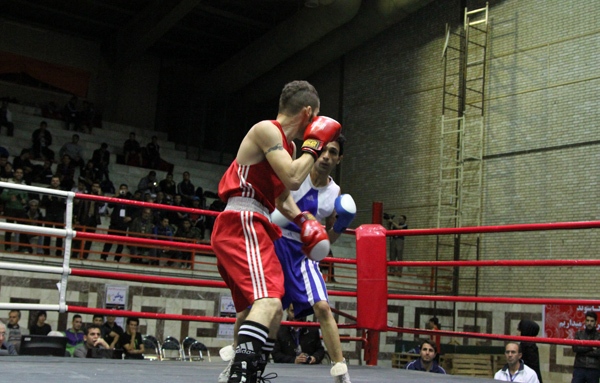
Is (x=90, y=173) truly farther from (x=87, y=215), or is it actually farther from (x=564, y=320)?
(x=564, y=320)

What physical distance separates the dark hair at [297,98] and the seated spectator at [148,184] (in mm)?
12211

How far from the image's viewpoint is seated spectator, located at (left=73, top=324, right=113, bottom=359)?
811cm

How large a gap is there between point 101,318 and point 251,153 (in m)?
7.27

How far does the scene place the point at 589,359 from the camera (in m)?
8.20

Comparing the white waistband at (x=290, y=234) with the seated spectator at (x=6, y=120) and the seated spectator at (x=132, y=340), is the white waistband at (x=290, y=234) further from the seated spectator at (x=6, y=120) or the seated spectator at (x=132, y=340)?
the seated spectator at (x=6, y=120)

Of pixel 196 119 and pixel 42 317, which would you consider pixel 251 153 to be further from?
pixel 196 119

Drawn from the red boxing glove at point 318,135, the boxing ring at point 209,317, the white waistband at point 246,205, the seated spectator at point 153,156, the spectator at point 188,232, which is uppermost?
the seated spectator at point 153,156

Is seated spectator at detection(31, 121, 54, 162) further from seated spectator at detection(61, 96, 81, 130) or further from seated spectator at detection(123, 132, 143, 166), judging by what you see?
seated spectator at detection(123, 132, 143, 166)

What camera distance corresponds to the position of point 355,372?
16.1 ft

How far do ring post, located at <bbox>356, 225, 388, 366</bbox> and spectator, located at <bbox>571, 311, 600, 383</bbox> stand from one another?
3708mm

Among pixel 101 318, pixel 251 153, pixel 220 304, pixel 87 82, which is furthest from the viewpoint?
pixel 87 82

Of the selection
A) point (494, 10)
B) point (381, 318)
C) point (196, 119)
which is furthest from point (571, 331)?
point (196, 119)

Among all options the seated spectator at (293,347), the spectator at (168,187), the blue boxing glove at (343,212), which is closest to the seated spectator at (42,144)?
the spectator at (168,187)

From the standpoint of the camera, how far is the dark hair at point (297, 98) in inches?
132
